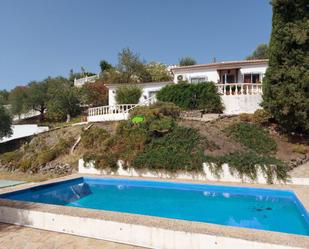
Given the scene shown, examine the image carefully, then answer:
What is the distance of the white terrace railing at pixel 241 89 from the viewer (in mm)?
19391

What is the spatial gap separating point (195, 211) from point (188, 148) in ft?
16.6

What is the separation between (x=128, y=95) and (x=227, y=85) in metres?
9.30

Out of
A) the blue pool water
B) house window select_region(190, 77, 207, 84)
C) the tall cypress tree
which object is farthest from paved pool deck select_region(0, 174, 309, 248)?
house window select_region(190, 77, 207, 84)

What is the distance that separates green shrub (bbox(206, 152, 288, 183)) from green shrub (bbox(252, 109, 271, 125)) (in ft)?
12.9

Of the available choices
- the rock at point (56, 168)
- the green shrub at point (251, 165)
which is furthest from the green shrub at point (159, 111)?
the rock at point (56, 168)

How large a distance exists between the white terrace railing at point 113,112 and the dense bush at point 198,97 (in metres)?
2.23

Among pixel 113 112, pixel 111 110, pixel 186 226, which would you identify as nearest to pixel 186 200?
pixel 186 226

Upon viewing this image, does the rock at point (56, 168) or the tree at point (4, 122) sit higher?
the tree at point (4, 122)

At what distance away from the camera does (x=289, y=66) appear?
1444 centimetres

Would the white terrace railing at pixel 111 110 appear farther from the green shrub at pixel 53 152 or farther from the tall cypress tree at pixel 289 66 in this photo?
the tall cypress tree at pixel 289 66

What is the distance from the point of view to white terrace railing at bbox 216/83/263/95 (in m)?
19.4

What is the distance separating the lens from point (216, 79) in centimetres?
2452

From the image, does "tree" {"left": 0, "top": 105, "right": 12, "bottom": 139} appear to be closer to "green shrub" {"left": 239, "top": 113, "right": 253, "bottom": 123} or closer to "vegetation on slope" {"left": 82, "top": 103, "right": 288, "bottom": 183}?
"vegetation on slope" {"left": 82, "top": 103, "right": 288, "bottom": 183}

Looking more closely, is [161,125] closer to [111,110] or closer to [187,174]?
[187,174]
